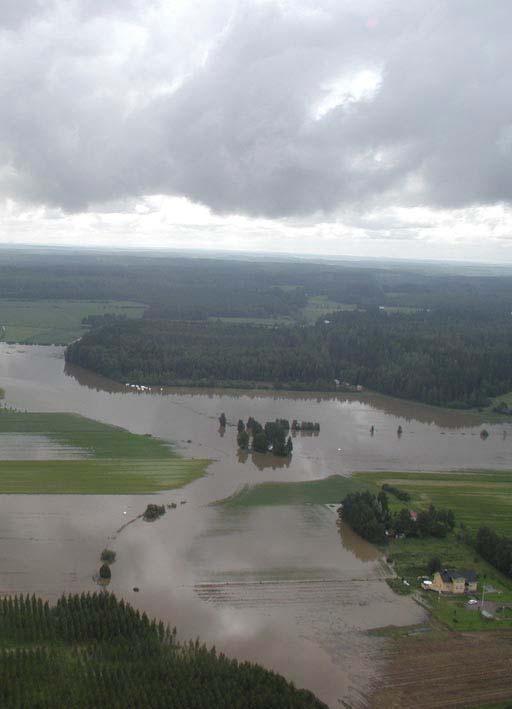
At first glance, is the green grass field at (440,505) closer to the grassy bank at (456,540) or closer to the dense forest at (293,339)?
the grassy bank at (456,540)

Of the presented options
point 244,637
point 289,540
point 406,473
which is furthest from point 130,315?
point 244,637

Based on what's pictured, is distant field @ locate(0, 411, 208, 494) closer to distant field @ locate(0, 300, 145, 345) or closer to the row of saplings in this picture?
the row of saplings

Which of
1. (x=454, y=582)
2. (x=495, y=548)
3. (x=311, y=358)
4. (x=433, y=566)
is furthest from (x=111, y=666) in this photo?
(x=311, y=358)

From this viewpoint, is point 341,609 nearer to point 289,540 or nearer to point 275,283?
point 289,540

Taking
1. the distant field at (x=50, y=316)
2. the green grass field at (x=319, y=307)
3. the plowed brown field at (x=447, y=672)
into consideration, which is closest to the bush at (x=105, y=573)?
the plowed brown field at (x=447, y=672)

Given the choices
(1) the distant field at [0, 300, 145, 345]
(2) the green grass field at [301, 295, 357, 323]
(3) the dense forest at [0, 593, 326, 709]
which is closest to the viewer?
(3) the dense forest at [0, 593, 326, 709]

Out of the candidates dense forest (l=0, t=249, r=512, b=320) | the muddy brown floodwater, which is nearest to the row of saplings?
the muddy brown floodwater
